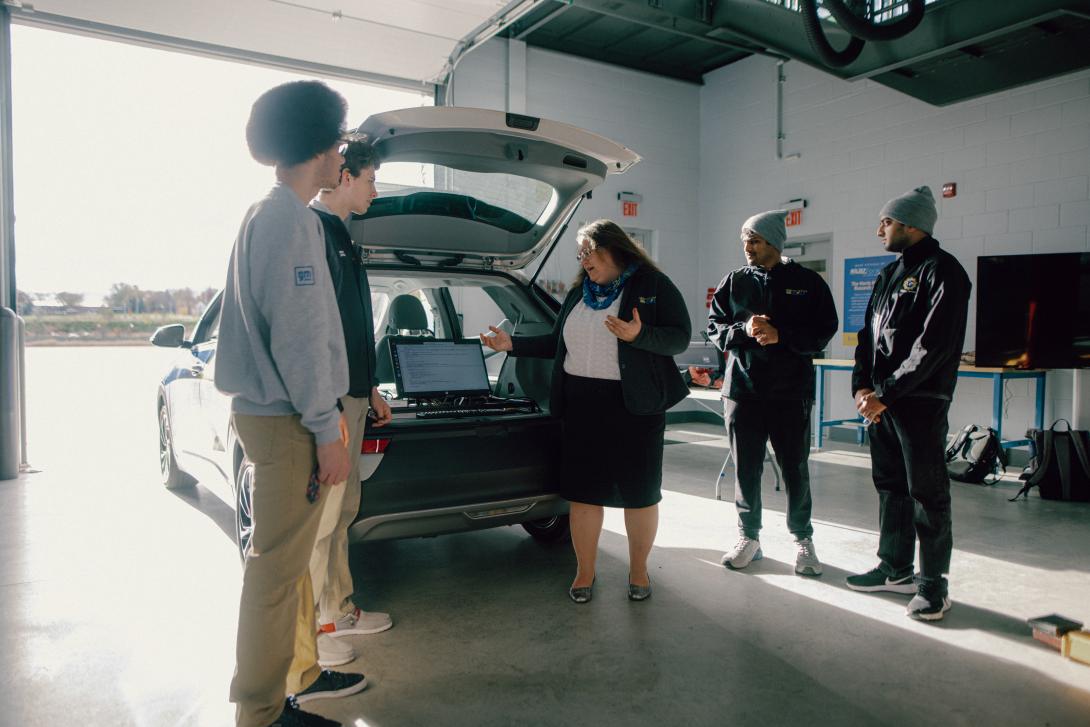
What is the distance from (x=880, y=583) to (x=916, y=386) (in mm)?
877

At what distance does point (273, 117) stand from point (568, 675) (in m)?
1.71

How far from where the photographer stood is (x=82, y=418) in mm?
8039

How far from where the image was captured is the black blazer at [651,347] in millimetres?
2660

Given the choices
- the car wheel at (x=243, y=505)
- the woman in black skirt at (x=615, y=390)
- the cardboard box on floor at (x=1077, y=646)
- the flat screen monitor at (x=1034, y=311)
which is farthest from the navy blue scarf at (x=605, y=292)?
the flat screen monitor at (x=1034, y=311)

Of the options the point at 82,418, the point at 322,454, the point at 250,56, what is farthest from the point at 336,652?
the point at 82,418

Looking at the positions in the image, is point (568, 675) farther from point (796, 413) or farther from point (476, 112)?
point (476, 112)

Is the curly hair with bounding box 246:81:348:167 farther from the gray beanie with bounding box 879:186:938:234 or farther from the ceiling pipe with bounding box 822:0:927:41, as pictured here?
the ceiling pipe with bounding box 822:0:927:41

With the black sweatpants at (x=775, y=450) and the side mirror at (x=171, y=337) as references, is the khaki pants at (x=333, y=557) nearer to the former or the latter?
the black sweatpants at (x=775, y=450)

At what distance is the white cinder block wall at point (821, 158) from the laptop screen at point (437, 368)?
15.0 feet

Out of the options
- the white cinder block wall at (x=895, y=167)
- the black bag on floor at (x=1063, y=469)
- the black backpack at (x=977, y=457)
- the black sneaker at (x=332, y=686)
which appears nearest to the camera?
the black sneaker at (x=332, y=686)

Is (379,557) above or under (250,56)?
under

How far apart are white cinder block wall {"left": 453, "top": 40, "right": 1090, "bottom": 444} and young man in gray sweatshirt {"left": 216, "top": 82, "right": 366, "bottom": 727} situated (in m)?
5.58

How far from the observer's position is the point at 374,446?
241 centimetres

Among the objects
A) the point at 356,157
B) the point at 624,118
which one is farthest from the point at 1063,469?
the point at 624,118
